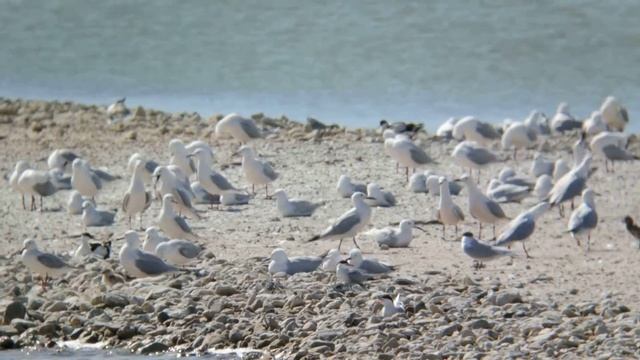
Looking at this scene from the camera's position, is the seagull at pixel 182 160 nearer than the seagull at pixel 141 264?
No

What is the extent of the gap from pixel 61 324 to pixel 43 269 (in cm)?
122

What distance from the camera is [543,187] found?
53.3 ft

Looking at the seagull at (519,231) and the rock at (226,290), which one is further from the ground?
the seagull at (519,231)

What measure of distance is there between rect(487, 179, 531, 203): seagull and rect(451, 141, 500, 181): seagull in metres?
1.31

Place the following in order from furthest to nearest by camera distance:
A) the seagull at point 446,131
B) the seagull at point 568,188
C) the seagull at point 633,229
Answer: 1. the seagull at point 446,131
2. the seagull at point 568,188
3. the seagull at point 633,229

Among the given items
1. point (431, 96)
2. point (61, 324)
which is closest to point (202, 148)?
point (61, 324)

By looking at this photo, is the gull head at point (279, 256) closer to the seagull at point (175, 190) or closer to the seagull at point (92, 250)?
the seagull at point (92, 250)

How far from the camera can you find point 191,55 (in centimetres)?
3033

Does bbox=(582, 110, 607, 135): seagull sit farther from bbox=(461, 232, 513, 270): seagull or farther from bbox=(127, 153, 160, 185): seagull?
bbox=(461, 232, 513, 270): seagull

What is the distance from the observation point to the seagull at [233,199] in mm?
16469

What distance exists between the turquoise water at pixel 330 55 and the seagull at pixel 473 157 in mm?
5676

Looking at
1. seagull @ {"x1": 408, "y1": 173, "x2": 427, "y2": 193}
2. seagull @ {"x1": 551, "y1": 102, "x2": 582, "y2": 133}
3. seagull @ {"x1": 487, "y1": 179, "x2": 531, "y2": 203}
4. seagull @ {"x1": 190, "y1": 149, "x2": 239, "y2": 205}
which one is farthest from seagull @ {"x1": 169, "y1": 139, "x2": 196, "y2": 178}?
seagull @ {"x1": 551, "y1": 102, "x2": 582, "y2": 133}

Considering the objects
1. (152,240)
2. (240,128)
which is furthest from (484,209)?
(240,128)

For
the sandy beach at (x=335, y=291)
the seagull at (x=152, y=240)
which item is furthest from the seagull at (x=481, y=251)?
the seagull at (x=152, y=240)
